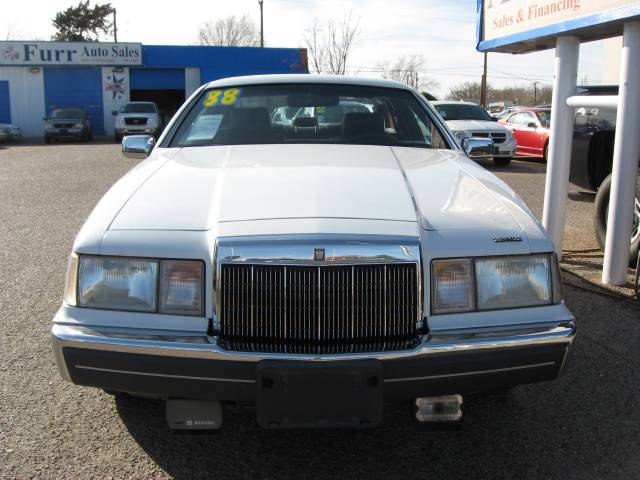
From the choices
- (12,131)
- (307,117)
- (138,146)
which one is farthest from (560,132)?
Result: (12,131)

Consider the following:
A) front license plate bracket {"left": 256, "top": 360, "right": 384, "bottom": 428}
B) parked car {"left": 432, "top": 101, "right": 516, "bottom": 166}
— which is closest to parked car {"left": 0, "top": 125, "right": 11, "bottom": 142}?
parked car {"left": 432, "top": 101, "right": 516, "bottom": 166}

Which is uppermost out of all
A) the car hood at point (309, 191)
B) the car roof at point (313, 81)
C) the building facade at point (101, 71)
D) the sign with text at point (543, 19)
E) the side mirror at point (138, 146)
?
the building facade at point (101, 71)

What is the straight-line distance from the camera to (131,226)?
257 centimetres

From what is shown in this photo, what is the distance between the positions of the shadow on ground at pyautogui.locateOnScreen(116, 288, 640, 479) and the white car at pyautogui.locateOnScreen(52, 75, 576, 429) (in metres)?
0.32

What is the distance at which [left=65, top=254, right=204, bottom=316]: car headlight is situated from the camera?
8.02 feet

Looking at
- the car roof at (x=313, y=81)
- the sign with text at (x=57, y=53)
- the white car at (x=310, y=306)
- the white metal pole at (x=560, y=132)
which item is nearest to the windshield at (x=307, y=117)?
the car roof at (x=313, y=81)

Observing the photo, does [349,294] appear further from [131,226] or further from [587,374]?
[587,374]

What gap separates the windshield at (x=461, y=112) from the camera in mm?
15695

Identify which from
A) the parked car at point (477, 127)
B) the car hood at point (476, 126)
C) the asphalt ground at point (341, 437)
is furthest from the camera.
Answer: the car hood at point (476, 126)

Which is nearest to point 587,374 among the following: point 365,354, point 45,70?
point 365,354

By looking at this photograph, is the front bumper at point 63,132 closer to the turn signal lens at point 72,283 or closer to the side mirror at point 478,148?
the side mirror at point 478,148

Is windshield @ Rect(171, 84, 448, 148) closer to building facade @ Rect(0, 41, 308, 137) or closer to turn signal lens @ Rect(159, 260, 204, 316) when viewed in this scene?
turn signal lens @ Rect(159, 260, 204, 316)

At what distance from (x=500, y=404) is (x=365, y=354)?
48.7 inches

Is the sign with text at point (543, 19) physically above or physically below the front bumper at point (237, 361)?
above
